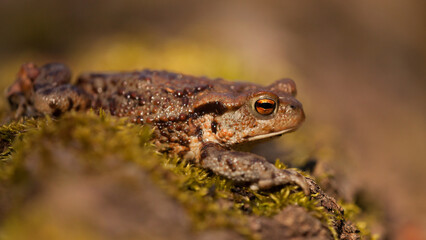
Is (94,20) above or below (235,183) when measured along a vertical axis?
above

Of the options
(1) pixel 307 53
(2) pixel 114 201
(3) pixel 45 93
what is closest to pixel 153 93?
(3) pixel 45 93

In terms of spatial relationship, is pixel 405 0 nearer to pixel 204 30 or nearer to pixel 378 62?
pixel 378 62

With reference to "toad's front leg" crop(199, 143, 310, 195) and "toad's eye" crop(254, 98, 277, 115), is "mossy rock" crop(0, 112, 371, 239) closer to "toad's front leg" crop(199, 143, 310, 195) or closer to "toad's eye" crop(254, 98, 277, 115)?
"toad's front leg" crop(199, 143, 310, 195)

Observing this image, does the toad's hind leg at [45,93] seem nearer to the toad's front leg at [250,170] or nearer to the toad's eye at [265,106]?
the toad's front leg at [250,170]

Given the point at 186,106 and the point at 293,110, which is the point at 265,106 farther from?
the point at 186,106

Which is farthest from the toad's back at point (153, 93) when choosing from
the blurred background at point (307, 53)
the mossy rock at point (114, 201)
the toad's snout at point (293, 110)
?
the blurred background at point (307, 53)

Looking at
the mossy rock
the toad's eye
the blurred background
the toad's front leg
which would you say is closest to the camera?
the mossy rock

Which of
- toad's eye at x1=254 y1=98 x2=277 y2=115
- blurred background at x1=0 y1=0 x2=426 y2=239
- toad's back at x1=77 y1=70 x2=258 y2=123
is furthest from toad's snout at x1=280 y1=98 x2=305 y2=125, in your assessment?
blurred background at x1=0 y1=0 x2=426 y2=239

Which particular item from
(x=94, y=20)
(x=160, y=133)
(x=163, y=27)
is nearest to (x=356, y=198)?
(x=160, y=133)
